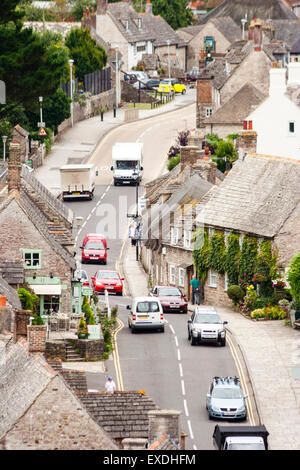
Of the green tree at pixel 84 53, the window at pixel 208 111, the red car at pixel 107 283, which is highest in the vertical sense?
the green tree at pixel 84 53

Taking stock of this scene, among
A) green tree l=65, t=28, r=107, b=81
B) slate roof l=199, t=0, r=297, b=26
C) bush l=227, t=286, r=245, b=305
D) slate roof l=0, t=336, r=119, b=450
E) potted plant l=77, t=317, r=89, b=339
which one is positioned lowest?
bush l=227, t=286, r=245, b=305

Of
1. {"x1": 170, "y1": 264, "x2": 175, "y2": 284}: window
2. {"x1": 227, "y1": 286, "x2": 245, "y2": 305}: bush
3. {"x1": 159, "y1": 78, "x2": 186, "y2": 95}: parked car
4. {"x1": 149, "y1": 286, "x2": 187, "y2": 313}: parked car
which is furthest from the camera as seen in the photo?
{"x1": 159, "y1": 78, "x2": 186, "y2": 95}: parked car

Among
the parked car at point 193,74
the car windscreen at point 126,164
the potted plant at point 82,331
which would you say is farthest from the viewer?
the parked car at point 193,74

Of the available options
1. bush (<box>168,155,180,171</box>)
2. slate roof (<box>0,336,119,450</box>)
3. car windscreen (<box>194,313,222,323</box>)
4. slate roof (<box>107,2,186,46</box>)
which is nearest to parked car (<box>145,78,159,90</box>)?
slate roof (<box>107,2,186,46</box>)

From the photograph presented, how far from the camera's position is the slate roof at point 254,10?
191625 millimetres

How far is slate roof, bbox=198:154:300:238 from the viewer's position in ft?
232

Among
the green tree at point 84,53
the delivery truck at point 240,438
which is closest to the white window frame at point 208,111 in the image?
the green tree at point 84,53

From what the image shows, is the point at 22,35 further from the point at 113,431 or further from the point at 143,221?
the point at 113,431

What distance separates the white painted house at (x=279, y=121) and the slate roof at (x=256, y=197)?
62.6ft

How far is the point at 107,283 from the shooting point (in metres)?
77.4

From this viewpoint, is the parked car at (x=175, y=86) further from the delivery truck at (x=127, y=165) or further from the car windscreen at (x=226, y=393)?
the car windscreen at (x=226, y=393)

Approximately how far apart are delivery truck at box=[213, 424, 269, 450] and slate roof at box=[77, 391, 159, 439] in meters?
3.18

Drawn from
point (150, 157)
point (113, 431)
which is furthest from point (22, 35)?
point (113, 431)

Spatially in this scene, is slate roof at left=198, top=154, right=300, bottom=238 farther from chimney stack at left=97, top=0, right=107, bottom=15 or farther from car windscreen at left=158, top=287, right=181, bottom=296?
chimney stack at left=97, top=0, right=107, bottom=15
